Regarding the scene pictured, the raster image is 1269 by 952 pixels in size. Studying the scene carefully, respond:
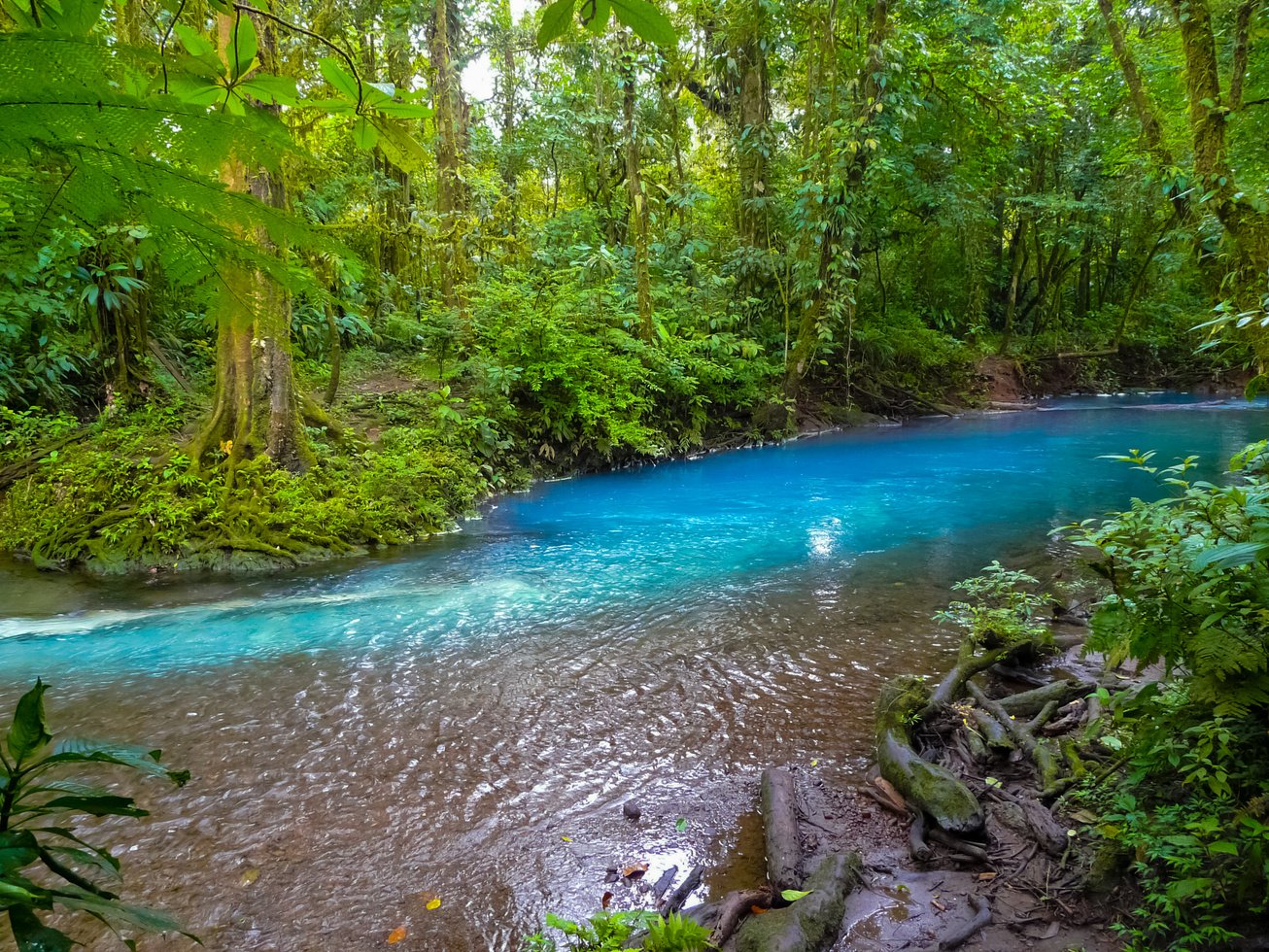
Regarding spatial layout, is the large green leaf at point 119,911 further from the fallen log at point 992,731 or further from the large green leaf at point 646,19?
the fallen log at point 992,731

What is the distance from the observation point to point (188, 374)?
36.6 ft

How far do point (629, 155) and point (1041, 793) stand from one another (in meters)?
14.4

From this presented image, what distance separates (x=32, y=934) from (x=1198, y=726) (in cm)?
330

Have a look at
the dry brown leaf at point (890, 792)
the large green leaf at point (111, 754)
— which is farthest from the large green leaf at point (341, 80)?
the dry brown leaf at point (890, 792)

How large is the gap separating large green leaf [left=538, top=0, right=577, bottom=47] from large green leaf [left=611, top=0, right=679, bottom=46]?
0.35ft

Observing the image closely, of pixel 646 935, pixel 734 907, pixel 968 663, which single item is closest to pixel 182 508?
pixel 646 935

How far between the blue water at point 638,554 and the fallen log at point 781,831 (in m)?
2.73

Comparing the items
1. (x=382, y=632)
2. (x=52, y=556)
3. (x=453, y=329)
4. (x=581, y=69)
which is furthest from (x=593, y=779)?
(x=581, y=69)

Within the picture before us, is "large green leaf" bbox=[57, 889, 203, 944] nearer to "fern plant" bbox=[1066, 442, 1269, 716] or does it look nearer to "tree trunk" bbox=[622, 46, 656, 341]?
"fern plant" bbox=[1066, 442, 1269, 716]

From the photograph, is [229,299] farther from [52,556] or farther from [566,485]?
[566,485]

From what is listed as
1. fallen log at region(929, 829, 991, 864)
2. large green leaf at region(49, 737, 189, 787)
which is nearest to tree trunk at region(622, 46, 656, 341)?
fallen log at region(929, 829, 991, 864)

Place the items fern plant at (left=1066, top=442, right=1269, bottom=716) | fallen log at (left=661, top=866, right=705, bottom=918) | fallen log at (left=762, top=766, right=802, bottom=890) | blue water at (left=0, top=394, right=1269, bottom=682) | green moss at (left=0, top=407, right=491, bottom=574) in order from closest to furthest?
fern plant at (left=1066, top=442, right=1269, bottom=716), fallen log at (left=661, top=866, right=705, bottom=918), fallen log at (left=762, top=766, right=802, bottom=890), blue water at (left=0, top=394, right=1269, bottom=682), green moss at (left=0, top=407, right=491, bottom=574)

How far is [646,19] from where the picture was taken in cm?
113

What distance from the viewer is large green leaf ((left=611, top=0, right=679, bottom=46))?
1095 millimetres
